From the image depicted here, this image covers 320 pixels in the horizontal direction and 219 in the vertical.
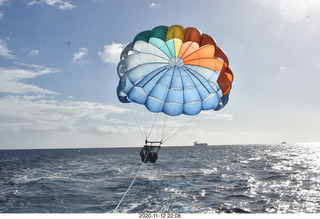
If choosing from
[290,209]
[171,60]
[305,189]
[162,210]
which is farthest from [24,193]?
[305,189]

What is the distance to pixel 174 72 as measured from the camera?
16.2 m

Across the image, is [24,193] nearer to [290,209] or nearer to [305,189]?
[290,209]

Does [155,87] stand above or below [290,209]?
above

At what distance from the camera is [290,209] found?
13.3 m

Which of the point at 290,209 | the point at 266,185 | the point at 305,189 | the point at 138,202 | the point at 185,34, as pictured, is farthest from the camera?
the point at 266,185

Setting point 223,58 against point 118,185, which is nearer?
point 223,58

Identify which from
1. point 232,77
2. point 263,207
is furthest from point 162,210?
point 232,77

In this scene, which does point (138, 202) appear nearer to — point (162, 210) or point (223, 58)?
point (162, 210)

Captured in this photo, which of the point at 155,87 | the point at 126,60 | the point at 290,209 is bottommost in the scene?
the point at 290,209

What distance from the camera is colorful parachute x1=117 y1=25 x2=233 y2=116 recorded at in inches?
570

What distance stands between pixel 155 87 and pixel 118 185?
9935 millimetres

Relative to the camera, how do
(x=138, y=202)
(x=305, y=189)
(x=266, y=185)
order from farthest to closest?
(x=266, y=185) < (x=305, y=189) < (x=138, y=202)

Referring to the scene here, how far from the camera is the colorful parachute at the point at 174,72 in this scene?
14.5 metres

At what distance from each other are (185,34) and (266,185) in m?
14.3
